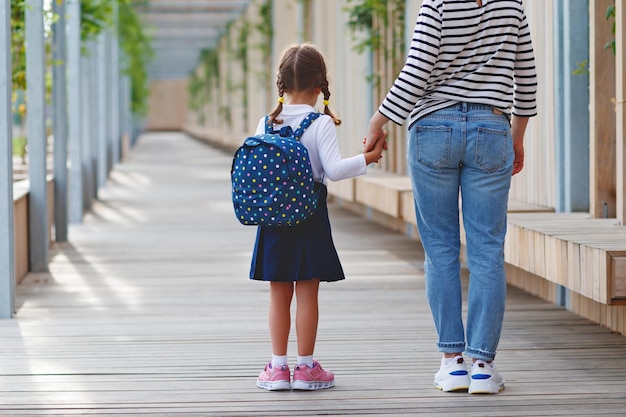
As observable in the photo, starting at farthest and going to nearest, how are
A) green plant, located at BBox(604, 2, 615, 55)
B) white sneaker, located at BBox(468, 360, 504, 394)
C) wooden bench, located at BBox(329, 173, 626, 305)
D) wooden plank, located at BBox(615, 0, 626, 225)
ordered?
green plant, located at BBox(604, 2, 615, 55), wooden plank, located at BBox(615, 0, 626, 225), wooden bench, located at BBox(329, 173, 626, 305), white sneaker, located at BBox(468, 360, 504, 394)

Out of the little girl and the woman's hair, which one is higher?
the woman's hair

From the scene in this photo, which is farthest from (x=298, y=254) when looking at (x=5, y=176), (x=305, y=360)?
(x=5, y=176)

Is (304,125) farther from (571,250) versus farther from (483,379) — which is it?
(571,250)

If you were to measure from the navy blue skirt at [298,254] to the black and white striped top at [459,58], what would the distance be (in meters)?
0.42

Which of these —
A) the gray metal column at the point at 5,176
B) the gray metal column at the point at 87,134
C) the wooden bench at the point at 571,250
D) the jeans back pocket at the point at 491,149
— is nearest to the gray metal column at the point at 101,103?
the gray metal column at the point at 87,134

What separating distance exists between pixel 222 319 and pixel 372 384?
4.99 ft

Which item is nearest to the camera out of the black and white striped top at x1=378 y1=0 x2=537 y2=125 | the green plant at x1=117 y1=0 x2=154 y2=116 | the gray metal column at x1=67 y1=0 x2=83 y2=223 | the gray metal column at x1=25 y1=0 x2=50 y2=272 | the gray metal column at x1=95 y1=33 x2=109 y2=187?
the black and white striped top at x1=378 y1=0 x2=537 y2=125

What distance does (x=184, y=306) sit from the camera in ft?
18.2

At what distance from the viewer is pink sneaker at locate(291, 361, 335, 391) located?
3.65m

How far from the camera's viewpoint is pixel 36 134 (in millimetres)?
6508

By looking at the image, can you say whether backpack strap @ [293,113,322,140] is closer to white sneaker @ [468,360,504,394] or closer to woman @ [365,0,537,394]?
woman @ [365,0,537,394]

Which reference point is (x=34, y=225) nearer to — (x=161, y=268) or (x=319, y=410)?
(x=161, y=268)

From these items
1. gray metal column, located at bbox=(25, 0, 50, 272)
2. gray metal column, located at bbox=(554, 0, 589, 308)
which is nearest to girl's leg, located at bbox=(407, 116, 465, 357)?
gray metal column, located at bbox=(554, 0, 589, 308)

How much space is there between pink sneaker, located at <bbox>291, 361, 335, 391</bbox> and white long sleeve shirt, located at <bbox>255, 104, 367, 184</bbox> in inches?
22.6
